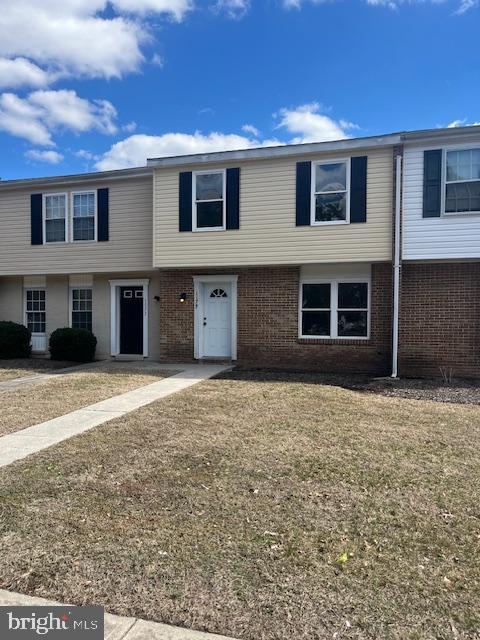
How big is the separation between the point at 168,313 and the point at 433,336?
6.83 meters

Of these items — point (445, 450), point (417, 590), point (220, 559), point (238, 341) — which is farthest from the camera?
point (238, 341)

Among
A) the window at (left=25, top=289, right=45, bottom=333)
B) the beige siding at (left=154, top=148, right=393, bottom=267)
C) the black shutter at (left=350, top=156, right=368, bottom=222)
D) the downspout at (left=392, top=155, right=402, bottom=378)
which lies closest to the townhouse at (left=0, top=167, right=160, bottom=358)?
the window at (left=25, top=289, right=45, bottom=333)

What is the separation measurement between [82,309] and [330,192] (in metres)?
8.43

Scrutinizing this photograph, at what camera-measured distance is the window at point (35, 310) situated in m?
15.2

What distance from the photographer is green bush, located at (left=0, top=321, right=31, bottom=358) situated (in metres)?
13.8

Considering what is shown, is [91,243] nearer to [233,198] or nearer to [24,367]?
[24,367]

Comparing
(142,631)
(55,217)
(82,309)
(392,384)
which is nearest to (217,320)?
(82,309)

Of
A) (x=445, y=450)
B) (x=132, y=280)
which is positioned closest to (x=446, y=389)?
(x=445, y=450)

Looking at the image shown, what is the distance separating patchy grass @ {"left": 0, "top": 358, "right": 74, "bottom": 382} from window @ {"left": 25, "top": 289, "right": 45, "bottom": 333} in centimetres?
169

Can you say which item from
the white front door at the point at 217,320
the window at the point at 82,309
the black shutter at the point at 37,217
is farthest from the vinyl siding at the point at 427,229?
the black shutter at the point at 37,217

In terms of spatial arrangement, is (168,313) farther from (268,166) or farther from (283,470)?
(283,470)

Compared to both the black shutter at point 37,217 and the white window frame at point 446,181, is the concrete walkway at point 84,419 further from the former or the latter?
the black shutter at point 37,217

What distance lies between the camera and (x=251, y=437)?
572 centimetres

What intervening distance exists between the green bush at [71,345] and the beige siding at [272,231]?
336 cm
